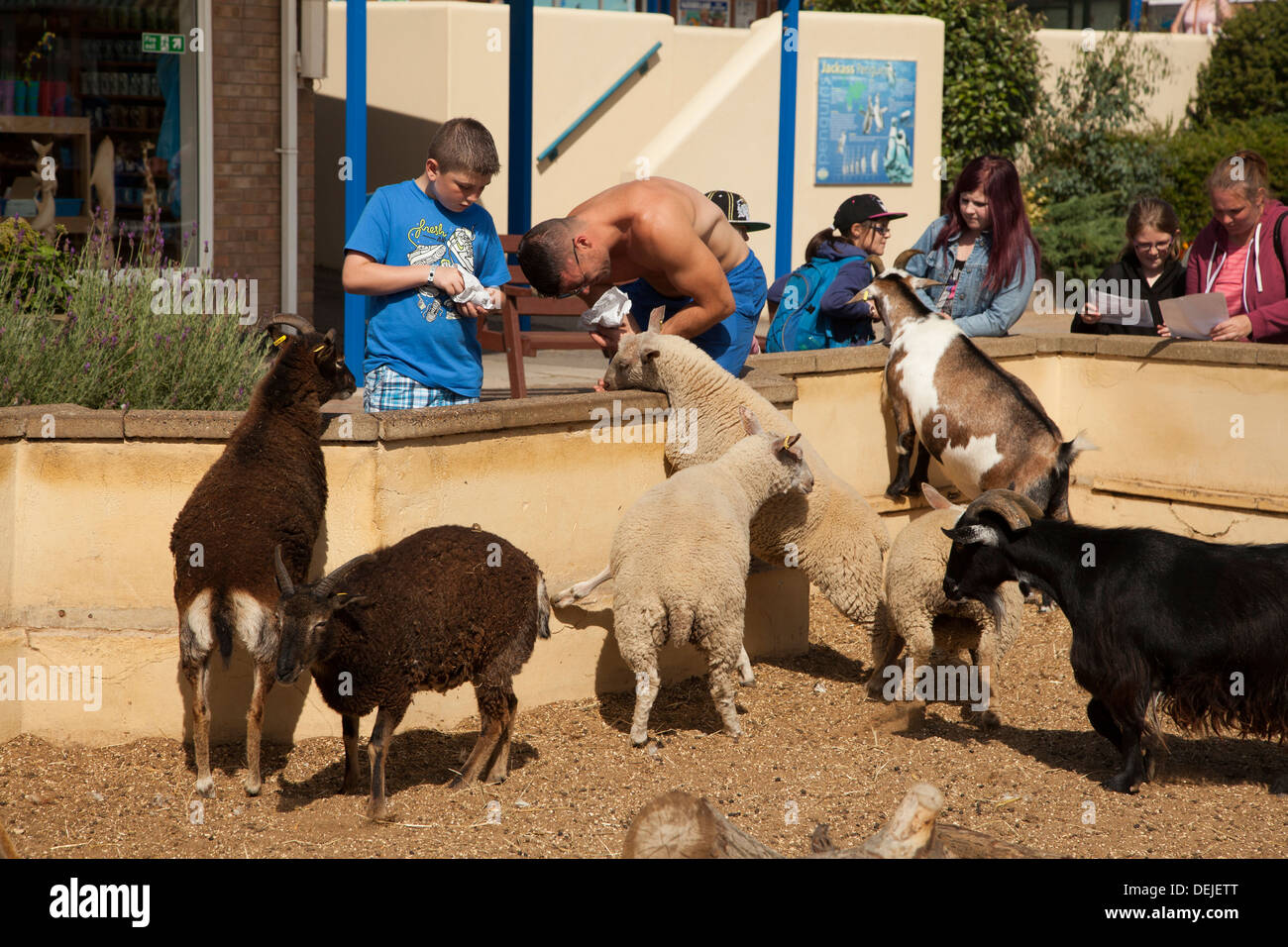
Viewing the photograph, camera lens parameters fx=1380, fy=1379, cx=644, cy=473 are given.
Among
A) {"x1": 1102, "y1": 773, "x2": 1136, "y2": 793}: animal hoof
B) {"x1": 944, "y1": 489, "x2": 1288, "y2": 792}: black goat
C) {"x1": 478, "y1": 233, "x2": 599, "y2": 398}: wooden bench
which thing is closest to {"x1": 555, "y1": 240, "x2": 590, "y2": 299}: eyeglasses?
{"x1": 944, "y1": 489, "x2": 1288, "y2": 792}: black goat

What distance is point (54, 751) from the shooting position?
5926 millimetres

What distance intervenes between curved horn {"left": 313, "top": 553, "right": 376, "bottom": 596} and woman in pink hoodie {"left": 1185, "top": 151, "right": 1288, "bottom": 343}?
5.56m

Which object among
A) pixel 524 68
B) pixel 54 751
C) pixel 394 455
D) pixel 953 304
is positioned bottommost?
pixel 54 751

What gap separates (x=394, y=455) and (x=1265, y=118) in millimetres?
18244

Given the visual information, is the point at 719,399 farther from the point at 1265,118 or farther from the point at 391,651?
the point at 1265,118

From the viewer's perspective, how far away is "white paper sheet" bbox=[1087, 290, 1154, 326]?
8.86 meters

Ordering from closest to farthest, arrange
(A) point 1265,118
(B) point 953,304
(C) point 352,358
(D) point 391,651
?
(D) point 391,651
(B) point 953,304
(C) point 352,358
(A) point 1265,118

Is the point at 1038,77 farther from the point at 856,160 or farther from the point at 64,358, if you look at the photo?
the point at 64,358

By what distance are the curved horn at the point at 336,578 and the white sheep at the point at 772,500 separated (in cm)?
182

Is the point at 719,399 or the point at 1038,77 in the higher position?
the point at 1038,77

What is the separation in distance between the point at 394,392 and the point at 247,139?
6128 millimetres

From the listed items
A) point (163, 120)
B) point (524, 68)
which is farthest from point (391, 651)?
point (524, 68)

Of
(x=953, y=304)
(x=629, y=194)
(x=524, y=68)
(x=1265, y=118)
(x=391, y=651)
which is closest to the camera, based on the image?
(x=391, y=651)

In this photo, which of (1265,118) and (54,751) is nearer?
(54,751)
